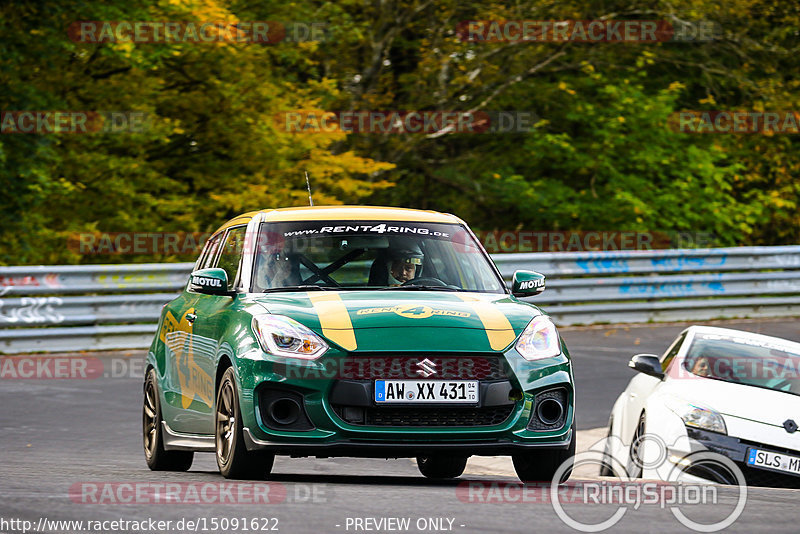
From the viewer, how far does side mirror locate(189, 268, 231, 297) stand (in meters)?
8.66

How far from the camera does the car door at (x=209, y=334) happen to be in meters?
8.61

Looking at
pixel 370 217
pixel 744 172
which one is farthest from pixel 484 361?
pixel 744 172

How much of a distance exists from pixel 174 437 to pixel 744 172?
25981 millimetres

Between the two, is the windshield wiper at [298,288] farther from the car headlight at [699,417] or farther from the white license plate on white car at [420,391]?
the car headlight at [699,417]

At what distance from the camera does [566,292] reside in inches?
905

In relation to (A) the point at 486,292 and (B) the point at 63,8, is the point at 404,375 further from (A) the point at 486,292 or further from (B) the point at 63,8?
(B) the point at 63,8

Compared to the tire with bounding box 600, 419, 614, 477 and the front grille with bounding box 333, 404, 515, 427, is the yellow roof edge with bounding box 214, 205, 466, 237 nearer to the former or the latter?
the front grille with bounding box 333, 404, 515, 427

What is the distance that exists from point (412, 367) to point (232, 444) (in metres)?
1.15

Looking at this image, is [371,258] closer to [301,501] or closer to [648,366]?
[301,501]

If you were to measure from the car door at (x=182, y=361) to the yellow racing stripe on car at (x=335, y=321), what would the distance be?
1210 mm

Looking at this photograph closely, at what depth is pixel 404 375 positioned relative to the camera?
7.70 m

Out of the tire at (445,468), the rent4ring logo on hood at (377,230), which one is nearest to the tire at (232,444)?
the rent4ring logo on hood at (377,230)

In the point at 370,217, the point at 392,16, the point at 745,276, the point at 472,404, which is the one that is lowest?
the point at 745,276

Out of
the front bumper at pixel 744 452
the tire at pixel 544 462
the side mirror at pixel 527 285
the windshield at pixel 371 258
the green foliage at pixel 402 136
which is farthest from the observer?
the green foliage at pixel 402 136
